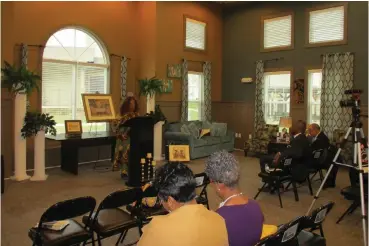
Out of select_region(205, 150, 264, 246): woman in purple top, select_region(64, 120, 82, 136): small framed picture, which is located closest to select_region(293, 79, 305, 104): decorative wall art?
select_region(64, 120, 82, 136): small framed picture

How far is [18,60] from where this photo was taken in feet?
21.9

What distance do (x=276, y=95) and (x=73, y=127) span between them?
532cm

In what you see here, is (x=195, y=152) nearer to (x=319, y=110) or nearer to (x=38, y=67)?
(x=319, y=110)

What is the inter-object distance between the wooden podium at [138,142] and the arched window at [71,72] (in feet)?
9.15

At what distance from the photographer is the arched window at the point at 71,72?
24.1 feet

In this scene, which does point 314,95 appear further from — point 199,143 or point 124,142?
point 124,142

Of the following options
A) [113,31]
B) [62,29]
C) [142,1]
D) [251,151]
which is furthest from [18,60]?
[251,151]

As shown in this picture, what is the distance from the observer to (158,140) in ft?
26.8

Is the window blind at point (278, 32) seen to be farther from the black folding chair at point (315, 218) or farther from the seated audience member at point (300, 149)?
the black folding chair at point (315, 218)

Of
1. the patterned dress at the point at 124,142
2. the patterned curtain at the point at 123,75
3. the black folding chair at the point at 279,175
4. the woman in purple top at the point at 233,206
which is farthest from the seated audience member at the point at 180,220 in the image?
the patterned curtain at the point at 123,75

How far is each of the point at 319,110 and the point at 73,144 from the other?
5805mm

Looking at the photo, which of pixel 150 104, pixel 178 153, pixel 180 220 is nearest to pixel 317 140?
pixel 178 153

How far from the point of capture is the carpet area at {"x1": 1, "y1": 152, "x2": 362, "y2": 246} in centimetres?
385

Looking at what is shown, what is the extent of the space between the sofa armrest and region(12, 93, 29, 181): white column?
3.46 meters
